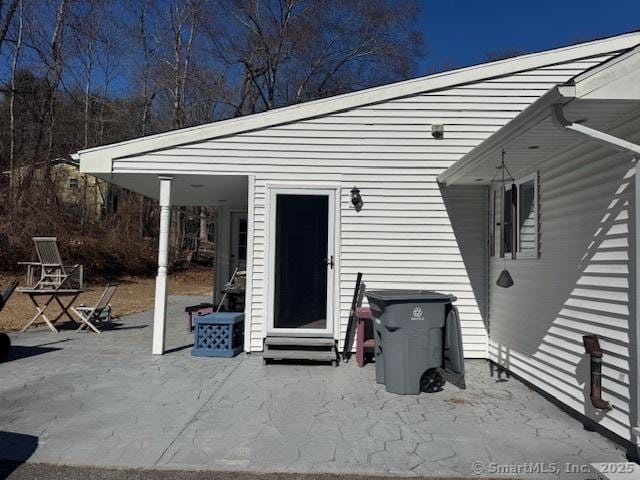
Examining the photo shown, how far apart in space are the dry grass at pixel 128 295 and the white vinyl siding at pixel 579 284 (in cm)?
798

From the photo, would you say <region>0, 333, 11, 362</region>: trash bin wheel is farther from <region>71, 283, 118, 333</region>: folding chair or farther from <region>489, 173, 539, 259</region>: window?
<region>489, 173, 539, 259</region>: window

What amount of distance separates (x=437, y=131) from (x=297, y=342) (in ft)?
Answer: 10.5

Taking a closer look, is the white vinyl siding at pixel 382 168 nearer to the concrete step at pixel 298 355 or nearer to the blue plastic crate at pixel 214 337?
the blue plastic crate at pixel 214 337

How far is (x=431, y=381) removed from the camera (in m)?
4.98

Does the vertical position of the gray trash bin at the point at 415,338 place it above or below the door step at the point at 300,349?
above

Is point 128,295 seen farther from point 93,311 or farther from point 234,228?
point 93,311

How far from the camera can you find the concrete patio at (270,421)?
3.36 metres

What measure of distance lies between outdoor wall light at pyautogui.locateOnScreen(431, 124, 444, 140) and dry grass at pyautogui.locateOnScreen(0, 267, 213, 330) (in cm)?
704

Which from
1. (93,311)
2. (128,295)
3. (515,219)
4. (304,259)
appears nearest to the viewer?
(515,219)

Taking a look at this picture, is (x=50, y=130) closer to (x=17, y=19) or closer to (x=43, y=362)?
(x=17, y=19)

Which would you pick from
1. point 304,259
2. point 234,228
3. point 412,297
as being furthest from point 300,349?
point 234,228

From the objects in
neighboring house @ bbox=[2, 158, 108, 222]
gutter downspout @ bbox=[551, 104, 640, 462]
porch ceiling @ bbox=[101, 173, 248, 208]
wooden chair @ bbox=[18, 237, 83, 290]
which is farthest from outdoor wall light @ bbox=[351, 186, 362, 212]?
neighboring house @ bbox=[2, 158, 108, 222]

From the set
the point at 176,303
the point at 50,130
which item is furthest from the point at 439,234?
the point at 50,130

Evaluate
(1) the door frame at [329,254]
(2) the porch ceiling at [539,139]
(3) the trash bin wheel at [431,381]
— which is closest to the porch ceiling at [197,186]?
(1) the door frame at [329,254]
